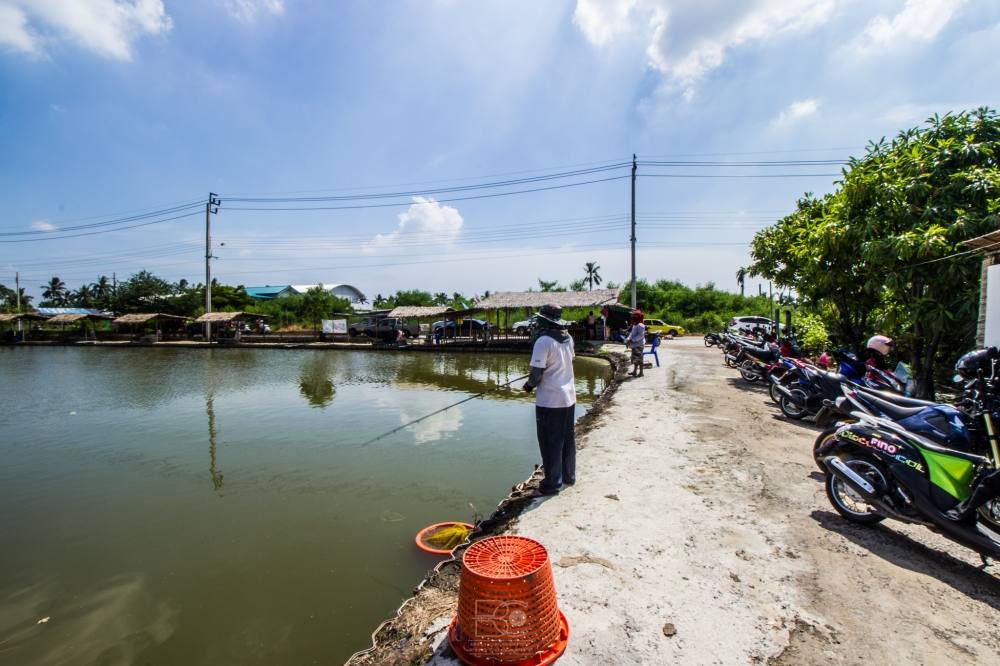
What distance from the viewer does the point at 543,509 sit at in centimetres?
370

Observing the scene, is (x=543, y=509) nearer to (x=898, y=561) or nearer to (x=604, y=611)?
(x=604, y=611)

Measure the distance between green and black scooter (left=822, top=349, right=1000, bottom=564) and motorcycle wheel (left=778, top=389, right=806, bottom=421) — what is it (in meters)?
2.76

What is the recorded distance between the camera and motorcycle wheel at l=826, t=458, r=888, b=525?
3.20 meters

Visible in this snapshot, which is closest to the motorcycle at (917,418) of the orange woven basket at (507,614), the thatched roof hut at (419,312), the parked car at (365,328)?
the orange woven basket at (507,614)

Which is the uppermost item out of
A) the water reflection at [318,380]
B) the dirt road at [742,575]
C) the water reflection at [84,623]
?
the dirt road at [742,575]

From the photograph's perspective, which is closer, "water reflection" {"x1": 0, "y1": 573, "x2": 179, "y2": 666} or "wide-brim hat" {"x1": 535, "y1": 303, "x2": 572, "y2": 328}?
"water reflection" {"x1": 0, "y1": 573, "x2": 179, "y2": 666}

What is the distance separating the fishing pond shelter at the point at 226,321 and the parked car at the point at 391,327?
9.20m

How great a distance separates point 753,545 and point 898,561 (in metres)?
0.78

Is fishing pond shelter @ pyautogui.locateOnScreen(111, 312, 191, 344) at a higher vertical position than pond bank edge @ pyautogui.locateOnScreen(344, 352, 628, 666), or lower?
higher

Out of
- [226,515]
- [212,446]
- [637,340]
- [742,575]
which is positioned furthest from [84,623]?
[637,340]

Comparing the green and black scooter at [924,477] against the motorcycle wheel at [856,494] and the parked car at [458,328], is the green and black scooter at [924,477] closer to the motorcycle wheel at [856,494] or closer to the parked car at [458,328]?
the motorcycle wheel at [856,494]

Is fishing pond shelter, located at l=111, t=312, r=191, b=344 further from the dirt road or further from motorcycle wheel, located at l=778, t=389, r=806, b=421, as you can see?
the dirt road

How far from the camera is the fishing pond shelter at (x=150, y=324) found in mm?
32656

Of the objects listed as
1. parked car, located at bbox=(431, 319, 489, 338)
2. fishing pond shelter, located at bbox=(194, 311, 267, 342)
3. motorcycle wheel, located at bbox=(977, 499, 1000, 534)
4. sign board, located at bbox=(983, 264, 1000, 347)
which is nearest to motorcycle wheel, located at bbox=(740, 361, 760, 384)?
sign board, located at bbox=(983, 264, 1000, 347)
